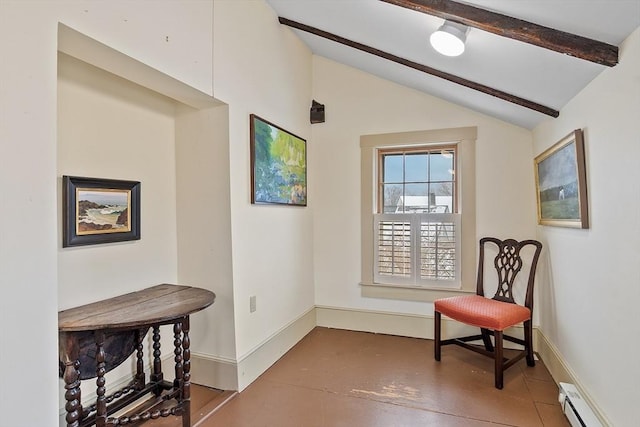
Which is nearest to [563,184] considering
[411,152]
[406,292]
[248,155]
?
[411,152]

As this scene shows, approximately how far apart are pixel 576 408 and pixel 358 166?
8.06 feet

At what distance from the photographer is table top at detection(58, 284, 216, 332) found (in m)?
1.52

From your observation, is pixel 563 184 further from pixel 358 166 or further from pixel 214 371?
pixel 214 371

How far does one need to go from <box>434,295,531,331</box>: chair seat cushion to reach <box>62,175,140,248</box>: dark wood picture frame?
7.51 ft

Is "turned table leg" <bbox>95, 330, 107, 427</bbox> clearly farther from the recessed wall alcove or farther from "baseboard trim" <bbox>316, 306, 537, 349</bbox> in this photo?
"baseboard trim" <bbox>316, 306, 537, 349</bbox>

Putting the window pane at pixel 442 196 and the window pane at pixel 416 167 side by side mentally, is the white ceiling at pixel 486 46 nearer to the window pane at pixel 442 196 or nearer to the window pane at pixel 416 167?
the window pane at pixel 416 167

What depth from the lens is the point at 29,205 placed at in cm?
122

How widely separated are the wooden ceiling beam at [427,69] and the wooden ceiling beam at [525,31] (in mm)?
864

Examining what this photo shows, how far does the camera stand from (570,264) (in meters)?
2.22

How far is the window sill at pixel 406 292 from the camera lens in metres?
3.23

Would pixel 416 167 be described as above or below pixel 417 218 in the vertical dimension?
above

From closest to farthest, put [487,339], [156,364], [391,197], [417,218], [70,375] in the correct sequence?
1. [70,375]
2. [156,364]
3. [487,339]
4. [417,218]
5. [391,197]

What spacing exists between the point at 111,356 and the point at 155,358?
1.26 ft

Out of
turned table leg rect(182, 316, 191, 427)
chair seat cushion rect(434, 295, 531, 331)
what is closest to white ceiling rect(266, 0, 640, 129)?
chair seat cushion rect(434, 295, 531, 331)
